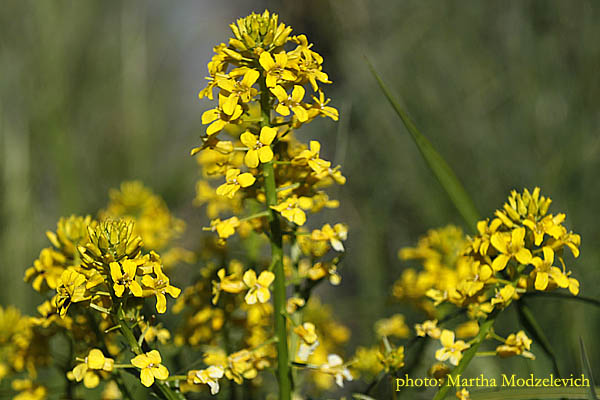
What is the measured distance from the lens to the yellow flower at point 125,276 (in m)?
0.49

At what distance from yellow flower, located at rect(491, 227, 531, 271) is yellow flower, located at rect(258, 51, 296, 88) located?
0.28m

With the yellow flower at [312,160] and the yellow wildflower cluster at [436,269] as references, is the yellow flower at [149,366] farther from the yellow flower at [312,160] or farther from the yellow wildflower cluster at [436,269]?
the yellow wildflower cluster at [436,269]

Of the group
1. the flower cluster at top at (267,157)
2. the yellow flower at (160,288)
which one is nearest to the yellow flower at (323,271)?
the flower cluster at top at (267,157)

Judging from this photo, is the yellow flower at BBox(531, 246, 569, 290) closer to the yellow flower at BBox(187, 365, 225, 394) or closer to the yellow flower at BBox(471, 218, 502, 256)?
the yellow flower at BBox(471, 218, 502, 256)

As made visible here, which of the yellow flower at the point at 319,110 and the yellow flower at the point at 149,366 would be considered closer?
the yellow flower at the point at 149,366

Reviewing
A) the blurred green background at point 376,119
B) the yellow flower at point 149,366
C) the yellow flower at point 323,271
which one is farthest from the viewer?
the blurred green background at point 376,119

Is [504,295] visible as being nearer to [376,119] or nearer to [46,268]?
[46,268]

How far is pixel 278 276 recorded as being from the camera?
2.00 ft

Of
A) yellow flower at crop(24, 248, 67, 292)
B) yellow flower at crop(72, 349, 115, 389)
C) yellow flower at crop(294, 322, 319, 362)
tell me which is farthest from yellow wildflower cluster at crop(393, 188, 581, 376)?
yellow flower at crop(24, 248, 67, 292)

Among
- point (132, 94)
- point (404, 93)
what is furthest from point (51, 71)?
point (404, 93)

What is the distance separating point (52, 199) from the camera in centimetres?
224

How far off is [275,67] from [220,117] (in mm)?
83

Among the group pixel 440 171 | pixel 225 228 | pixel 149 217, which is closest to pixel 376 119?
pixel 149 217

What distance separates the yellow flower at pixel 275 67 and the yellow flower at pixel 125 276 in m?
0.23
